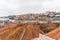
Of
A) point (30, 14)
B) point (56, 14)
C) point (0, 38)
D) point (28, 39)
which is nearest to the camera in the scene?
point (28, 39)

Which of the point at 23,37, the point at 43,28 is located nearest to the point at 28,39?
the point at 23,37

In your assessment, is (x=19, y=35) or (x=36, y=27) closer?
(x=19, y=35)

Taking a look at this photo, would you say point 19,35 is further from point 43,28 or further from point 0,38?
point 43,28

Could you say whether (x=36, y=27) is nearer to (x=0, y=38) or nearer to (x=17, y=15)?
(x=0, y=38)

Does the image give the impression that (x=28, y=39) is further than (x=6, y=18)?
No

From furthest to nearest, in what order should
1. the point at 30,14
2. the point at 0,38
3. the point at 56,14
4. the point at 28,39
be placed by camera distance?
the point at 30,14 < the point at 56,14 < the point at 0,38 < the point at 28,39

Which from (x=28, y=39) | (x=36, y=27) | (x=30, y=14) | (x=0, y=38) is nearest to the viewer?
(x=28, y=39)

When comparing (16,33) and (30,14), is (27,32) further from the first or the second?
(30,14)

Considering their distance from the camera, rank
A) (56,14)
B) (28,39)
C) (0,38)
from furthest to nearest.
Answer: (56,14)
(0,38)
(28,39)

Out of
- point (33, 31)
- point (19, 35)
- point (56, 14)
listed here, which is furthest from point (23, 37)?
point (56, 14)
